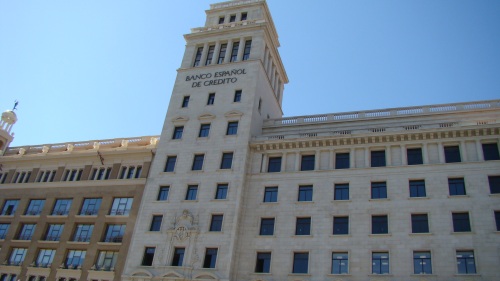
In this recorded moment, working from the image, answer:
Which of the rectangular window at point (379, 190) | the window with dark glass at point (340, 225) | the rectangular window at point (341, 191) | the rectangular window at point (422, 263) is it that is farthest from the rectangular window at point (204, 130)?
the rectangular window at point (422, 263)

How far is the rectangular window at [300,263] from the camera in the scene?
40688 millimetres

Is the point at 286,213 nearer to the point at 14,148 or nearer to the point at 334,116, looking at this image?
the point at 334,116

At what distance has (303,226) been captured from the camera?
4297cm

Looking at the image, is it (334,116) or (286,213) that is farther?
(334,116)

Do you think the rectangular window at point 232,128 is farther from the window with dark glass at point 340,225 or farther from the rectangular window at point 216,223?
the window with dark glass at point 340,225

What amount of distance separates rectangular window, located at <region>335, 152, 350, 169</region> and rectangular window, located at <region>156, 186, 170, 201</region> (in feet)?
56.8

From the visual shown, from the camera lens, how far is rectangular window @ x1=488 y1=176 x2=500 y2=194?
39.1 metres

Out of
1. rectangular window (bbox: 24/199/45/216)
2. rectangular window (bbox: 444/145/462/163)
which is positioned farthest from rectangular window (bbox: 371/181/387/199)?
rectangular window (bbox: 24/199/45/216)

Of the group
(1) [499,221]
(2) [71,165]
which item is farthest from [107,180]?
(1) [499,221]

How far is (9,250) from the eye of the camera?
53062 mm

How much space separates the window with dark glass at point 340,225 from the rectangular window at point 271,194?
20.7ft

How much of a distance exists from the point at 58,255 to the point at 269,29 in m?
35.9

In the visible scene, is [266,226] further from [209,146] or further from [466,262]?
[466,262]

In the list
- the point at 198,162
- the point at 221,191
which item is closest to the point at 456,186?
the point at 221,191
